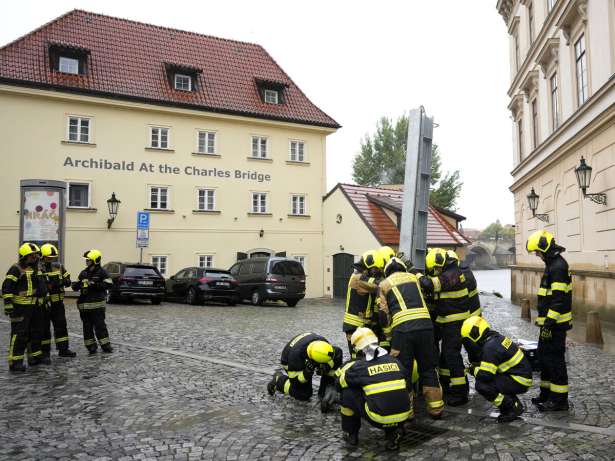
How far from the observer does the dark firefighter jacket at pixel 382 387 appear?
4.76 m

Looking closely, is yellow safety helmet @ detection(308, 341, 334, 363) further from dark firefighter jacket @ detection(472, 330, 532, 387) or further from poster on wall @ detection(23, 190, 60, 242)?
poster on wall @ detection(23, 190, 60, 242)

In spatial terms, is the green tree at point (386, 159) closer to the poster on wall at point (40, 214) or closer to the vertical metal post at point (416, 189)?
the poster on wall at point (40, 214)

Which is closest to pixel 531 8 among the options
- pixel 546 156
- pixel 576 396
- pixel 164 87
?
pixel 546 156

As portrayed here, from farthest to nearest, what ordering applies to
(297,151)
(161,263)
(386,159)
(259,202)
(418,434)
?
1. (386,159)
2. (297,151)
3. (259,202)
4. (161,263)
5. (418,434)

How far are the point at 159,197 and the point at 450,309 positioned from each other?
20.9 m

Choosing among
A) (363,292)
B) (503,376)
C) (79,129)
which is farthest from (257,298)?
(503,376)

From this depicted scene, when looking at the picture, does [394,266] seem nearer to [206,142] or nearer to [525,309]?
[525,309]

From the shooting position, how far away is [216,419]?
225 inches

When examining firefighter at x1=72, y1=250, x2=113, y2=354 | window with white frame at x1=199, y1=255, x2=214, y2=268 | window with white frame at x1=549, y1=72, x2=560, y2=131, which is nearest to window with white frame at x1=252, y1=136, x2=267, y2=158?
window with white frame at x1=199, y1=255, x2=214, y2=268

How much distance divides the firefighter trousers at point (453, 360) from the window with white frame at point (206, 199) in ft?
68.6

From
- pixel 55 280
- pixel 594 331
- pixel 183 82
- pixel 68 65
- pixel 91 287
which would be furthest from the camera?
pixel 183 82

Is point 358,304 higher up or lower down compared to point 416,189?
lower down

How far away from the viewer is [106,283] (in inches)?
367

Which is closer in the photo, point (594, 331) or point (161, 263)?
point (594, 331)
